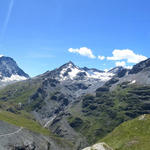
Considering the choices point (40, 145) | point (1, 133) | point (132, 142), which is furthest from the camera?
point (40, 145)

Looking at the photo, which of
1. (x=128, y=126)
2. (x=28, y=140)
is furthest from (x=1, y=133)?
(x=128, y=126)

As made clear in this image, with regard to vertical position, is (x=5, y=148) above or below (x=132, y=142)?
below

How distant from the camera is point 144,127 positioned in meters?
96.6

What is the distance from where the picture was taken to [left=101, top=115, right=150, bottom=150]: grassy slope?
77.7 m

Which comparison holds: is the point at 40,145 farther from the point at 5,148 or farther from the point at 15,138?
the point at 5,148

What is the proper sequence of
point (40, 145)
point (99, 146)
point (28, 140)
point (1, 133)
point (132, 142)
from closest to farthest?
point (99, 146) < point (132, 142) < point (1, 133) < point (28, 140) < point (40, 145)

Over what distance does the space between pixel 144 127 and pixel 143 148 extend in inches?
986

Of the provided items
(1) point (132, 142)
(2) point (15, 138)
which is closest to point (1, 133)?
(2) point (15, 138)

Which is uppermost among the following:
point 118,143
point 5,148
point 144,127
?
point 144,127

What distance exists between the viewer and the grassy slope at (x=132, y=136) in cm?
7769

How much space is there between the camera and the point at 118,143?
84.9 m

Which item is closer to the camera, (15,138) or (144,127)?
(144,127)

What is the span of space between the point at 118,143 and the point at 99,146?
627 inches

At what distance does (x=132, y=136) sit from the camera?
90562mm
